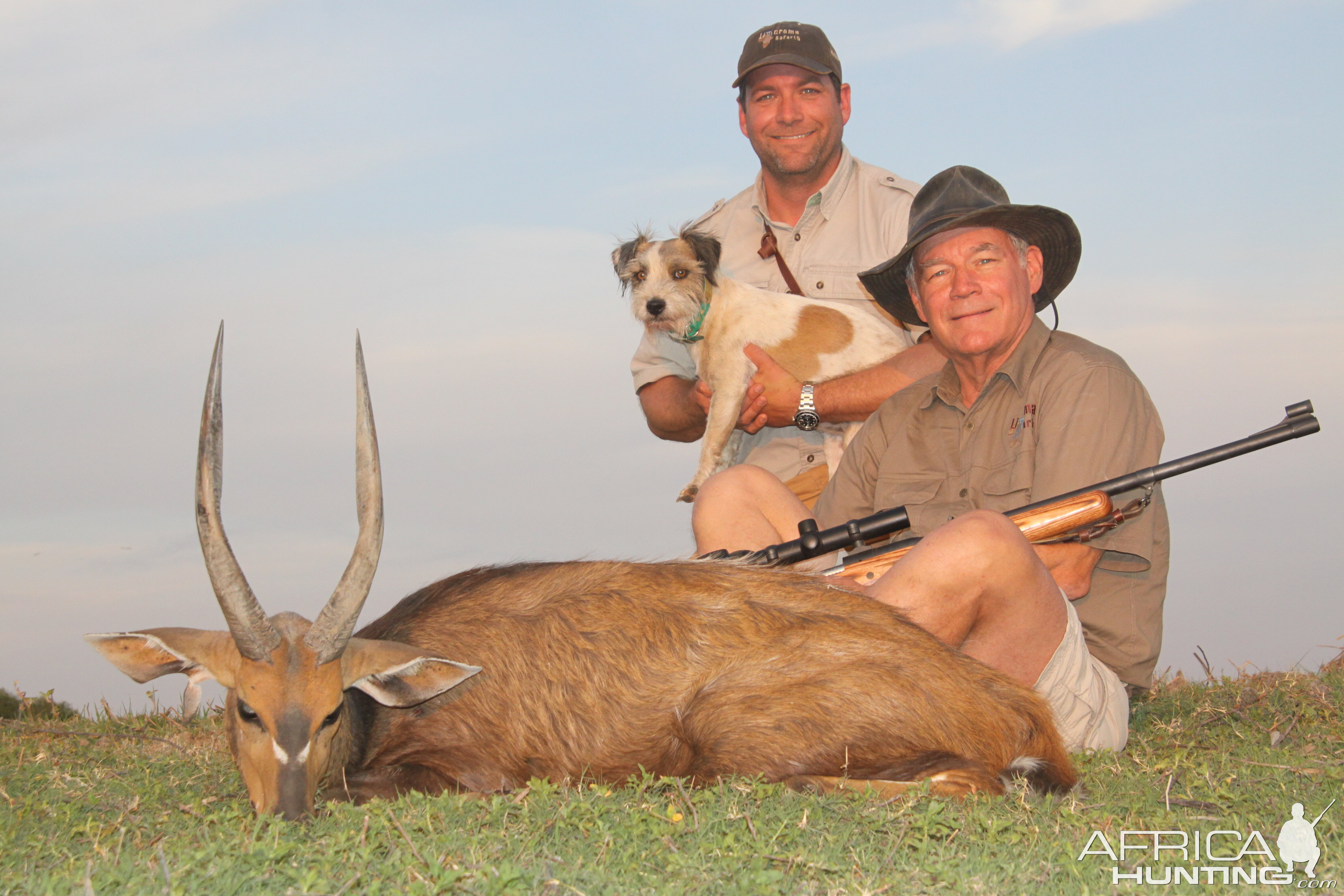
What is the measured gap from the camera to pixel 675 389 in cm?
950

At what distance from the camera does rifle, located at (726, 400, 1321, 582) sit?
5.01m

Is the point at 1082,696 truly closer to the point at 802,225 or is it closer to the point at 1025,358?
the point at 1025,358

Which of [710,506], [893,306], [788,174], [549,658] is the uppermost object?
[788,174]

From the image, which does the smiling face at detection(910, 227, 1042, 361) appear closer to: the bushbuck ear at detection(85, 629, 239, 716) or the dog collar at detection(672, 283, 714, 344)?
the dog collar at detection(672, 283, 714, 344)

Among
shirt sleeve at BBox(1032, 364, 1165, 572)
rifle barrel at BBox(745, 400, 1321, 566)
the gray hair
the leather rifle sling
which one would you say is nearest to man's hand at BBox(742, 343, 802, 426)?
the leather rifle sling

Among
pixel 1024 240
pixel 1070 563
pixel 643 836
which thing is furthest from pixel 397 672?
pixel 1024 240

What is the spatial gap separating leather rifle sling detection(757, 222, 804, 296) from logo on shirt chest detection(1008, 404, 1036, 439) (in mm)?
3749

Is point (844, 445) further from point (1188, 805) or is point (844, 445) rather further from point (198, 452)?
point (198, 452)

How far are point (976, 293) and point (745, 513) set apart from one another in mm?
1772

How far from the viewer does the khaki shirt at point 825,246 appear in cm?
866

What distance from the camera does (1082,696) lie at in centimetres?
495

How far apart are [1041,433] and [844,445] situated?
329cm

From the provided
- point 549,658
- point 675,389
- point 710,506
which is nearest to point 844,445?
point 675,389

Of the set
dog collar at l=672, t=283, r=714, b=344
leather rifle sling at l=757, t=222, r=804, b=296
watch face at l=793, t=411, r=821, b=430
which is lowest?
watch face at l=793, t=411, r=821, b=430
